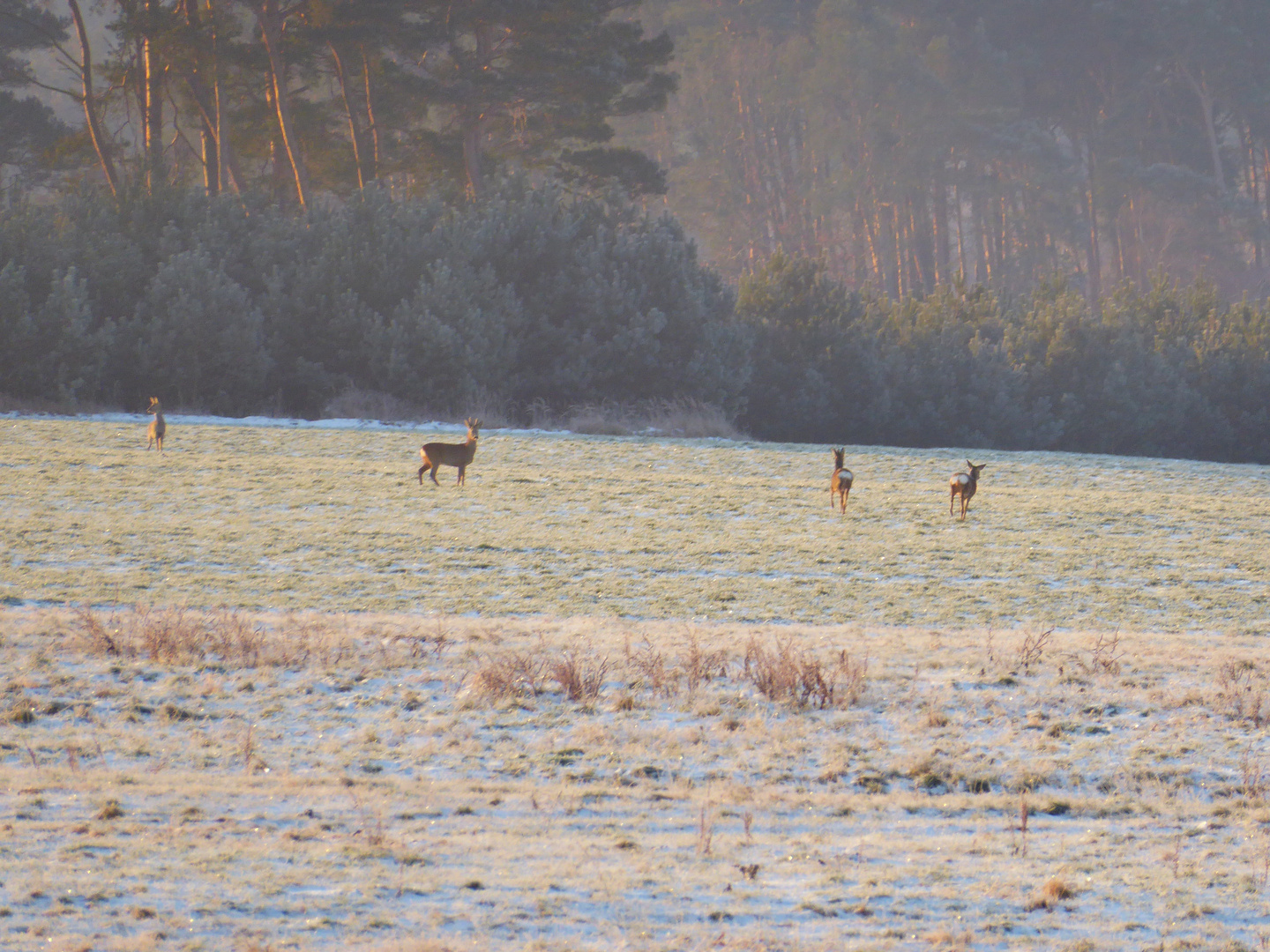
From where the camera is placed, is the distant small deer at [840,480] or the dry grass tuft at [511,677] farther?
the distant small deer at [840,480]

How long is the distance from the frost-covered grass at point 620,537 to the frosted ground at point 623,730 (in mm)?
87

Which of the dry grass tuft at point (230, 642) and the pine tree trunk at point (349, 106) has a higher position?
the pine tree trunk at point (349, 106)

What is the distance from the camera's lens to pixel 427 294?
31438 millimetres

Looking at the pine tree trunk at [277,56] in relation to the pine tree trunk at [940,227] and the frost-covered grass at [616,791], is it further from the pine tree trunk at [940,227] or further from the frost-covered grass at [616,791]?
the pine tree trunk at [940,227]

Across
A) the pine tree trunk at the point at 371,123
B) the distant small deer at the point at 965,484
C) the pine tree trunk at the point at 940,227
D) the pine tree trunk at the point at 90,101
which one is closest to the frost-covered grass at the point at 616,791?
the distant small deer at the point at 965,484

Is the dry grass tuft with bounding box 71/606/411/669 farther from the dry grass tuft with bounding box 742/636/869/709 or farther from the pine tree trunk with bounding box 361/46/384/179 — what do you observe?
the pine tree trunk with bounding box 361/46/384/179

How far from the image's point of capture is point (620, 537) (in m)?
15.0

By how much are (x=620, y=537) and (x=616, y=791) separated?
850 cm

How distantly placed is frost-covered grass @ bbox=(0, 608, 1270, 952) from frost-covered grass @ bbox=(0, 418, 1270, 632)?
156 centimetres

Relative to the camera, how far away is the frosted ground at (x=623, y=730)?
501 cm

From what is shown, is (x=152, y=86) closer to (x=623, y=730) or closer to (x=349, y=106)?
(x=349, y=106)

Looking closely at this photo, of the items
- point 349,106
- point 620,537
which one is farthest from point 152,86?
point 620,537

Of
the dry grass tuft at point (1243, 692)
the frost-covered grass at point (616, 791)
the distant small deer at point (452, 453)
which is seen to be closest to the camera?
the frost-covered grass at point (616, 791)

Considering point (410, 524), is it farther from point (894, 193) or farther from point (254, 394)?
point (894, 193)
